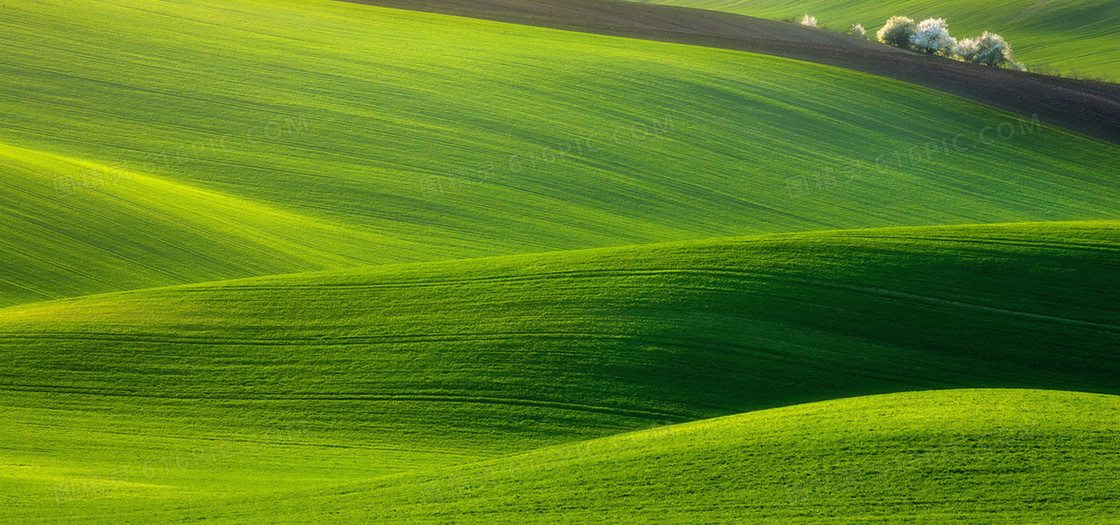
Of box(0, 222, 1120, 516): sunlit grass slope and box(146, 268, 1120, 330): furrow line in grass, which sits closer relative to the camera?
box(0, 222, 1120, 516): sunlit grass slope

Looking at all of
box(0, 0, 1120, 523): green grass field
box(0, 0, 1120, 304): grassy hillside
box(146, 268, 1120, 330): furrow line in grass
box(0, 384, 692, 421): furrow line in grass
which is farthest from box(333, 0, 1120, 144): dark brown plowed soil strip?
box(0, 384, 692, 421): furrow line in grass

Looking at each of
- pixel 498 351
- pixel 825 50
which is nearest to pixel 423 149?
pixel 498 351

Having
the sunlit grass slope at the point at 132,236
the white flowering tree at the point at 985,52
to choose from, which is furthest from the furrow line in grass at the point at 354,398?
the white flowering tree at the point at 985,52

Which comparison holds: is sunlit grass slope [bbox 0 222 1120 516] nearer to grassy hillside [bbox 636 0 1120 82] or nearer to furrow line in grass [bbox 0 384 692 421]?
furrow line in grass [bbox 0 384 692 421]

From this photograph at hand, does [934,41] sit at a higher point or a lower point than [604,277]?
higher

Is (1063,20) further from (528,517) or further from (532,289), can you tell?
(528,517)

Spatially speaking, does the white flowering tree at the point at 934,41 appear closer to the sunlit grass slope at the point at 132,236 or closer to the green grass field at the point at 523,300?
the green grass field at the point at 523,300

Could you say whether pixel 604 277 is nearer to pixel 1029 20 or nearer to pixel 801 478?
pixel 801 478
